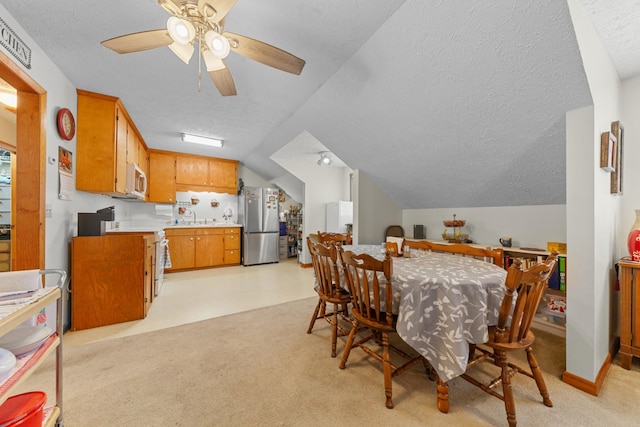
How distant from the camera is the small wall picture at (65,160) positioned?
7.21ft

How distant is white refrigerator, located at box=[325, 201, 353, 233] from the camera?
4.93 m

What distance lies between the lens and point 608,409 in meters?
1.39

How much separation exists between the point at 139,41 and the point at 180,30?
330 mm

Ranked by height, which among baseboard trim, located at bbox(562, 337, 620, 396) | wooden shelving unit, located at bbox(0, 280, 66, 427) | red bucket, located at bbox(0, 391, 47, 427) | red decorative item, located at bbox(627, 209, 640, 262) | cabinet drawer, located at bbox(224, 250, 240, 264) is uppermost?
red decorative item, located at bbox(627, 209, 640, 262)

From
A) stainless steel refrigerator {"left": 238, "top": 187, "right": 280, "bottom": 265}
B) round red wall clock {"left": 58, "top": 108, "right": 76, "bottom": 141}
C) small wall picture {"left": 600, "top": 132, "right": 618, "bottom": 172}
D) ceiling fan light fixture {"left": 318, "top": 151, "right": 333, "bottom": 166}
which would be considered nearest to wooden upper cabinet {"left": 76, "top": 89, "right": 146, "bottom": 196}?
round red wall clock {"left": 58, "top": 108, "right": 76, "bottom": 141}

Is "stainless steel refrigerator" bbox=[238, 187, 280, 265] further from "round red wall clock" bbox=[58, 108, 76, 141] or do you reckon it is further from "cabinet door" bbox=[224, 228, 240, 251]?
"round red wall clock" bbox=[58, 108, 76, 141]

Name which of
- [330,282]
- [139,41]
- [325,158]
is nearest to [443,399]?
[330,282]

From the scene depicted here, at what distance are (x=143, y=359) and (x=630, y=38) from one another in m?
4.18

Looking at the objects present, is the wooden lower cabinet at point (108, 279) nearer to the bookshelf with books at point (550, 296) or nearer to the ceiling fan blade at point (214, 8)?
the ceiling fan blade at point (214, 8)

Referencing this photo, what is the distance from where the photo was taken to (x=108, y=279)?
2416 mm

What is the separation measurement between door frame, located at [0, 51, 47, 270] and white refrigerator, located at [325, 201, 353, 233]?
4.00 metres

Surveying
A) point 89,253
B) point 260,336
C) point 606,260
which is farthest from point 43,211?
point 606,260

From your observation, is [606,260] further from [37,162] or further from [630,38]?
[37,162]

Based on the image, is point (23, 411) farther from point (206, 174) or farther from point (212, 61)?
point (206, 174)
